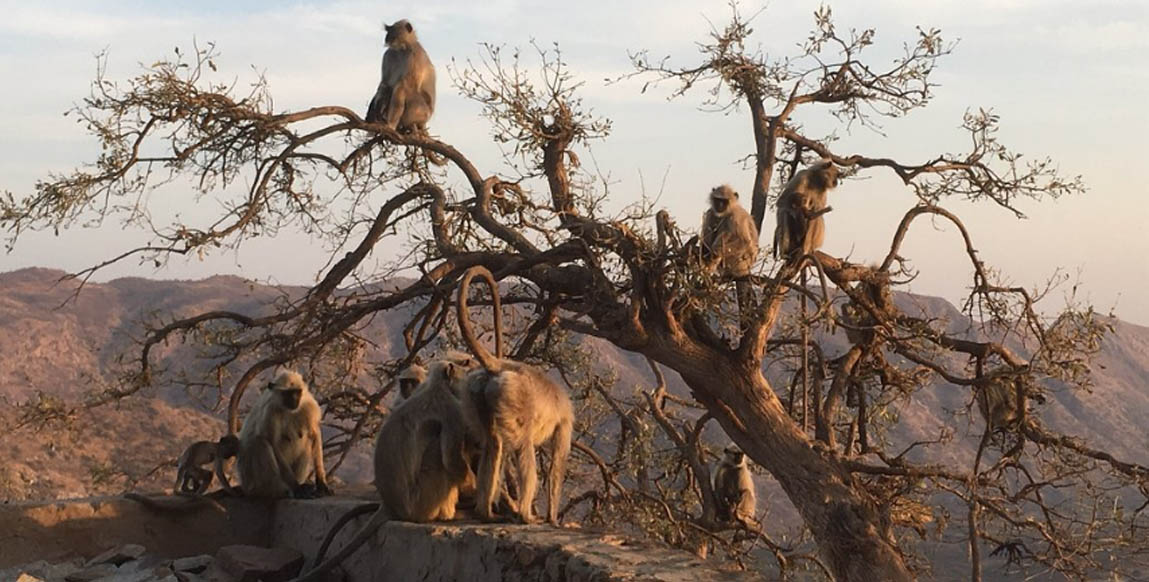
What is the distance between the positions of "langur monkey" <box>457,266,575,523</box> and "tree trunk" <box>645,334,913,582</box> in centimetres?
312

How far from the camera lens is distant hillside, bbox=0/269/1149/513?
27.1 m

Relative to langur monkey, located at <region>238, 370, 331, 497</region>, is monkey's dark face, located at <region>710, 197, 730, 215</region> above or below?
above

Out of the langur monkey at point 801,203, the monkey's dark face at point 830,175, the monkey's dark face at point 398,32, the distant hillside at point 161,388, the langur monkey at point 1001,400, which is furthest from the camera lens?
the distant hillside at point 161,388

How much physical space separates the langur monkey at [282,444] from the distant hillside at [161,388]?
17.0 m

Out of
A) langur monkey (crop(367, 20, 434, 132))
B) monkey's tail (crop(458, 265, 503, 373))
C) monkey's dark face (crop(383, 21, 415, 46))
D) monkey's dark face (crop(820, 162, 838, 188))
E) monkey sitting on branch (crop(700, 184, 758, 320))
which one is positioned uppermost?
monkey's dark face (crop(383, 21, 415, 46))

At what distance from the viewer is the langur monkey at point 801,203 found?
9484mm

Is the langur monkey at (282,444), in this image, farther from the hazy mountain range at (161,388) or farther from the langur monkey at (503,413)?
the hazy mountain range at (161,388)

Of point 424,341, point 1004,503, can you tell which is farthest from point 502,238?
point 1004,503

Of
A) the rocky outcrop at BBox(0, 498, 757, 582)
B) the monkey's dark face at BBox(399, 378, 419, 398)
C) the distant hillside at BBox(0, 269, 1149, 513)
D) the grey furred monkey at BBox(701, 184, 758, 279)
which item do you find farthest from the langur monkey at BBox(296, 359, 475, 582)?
the distant hillside at BBox(0, 269, 1149, 513)

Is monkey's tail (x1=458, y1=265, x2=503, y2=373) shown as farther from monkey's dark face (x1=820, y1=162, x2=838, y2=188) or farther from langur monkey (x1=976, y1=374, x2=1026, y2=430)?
monkey's dark face (x1=820, y1=162, x2=838, y2=188)

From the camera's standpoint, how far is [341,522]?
518 centimetres

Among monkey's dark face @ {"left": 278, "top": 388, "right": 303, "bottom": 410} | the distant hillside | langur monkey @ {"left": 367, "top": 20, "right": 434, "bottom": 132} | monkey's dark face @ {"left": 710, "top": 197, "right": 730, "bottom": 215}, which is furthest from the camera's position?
the distant hillside

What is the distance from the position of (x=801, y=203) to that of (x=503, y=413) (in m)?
5.30

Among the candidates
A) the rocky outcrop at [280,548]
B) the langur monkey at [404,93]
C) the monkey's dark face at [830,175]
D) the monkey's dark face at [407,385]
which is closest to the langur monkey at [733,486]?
the monkey's dark face at [830,175]
